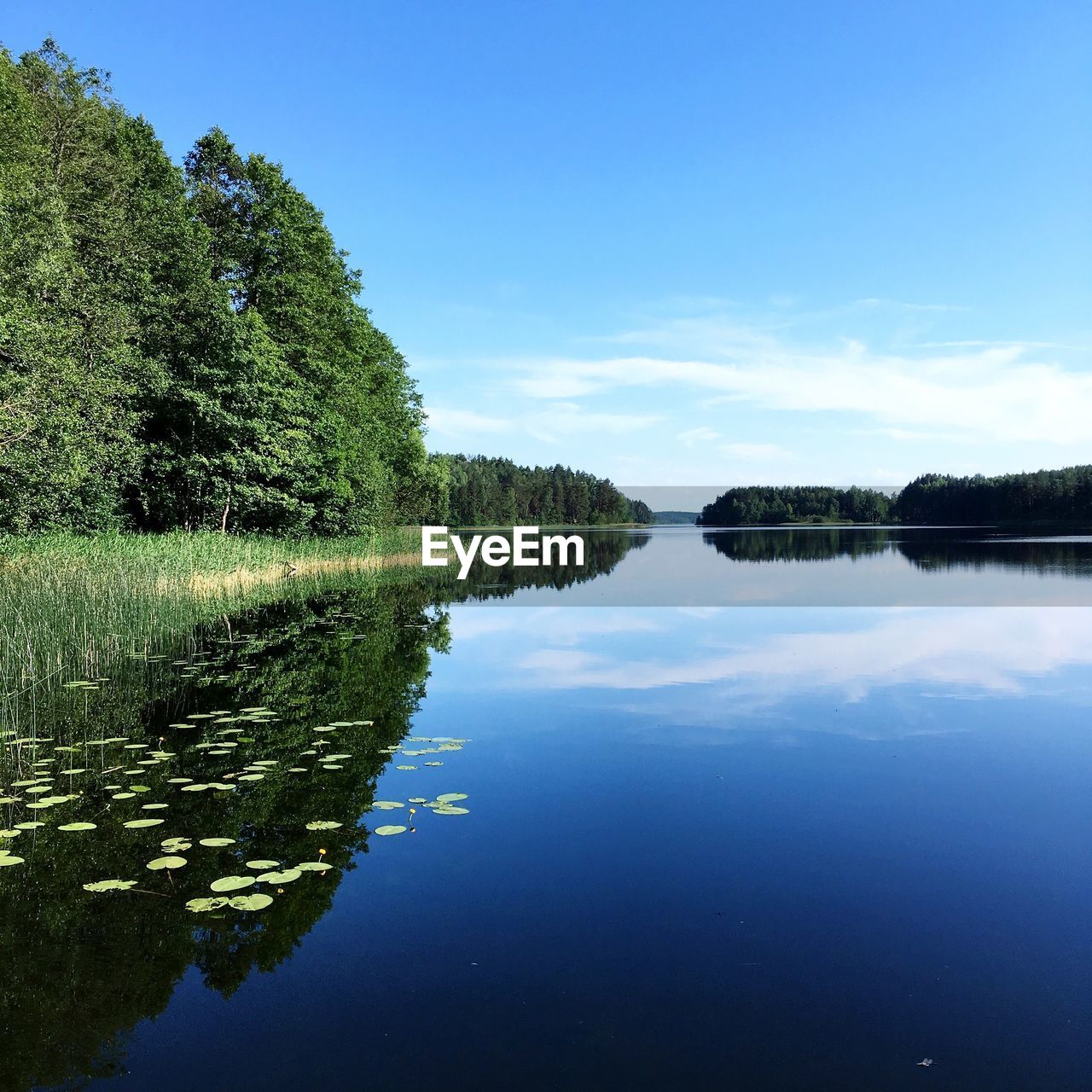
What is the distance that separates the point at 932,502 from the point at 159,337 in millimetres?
133845

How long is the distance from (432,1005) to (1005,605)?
2177cm

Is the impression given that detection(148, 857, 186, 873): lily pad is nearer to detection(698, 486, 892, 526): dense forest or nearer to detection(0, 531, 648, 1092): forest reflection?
detection(0, 531, 648, 1092): forest reflection

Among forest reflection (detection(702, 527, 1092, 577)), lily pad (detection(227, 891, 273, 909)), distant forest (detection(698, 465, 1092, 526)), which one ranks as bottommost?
lily pad (detection(227, 891, 273, 909))

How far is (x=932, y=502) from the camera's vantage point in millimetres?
139625

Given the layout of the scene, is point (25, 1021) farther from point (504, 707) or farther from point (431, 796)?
point (504, 707)

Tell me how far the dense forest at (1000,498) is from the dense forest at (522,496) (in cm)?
6416

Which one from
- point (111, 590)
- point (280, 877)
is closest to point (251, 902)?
point (280, 877)

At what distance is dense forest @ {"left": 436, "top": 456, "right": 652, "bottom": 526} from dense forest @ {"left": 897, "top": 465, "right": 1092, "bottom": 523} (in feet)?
211

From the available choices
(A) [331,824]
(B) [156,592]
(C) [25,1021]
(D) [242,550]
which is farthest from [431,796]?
(D) [242,550]

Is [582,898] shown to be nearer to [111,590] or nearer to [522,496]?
[111,590]

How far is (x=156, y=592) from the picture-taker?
62.8 ft

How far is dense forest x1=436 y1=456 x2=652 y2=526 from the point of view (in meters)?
143

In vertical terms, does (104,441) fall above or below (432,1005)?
above

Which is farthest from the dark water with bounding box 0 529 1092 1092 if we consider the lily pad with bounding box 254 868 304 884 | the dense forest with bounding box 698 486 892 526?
the dense forest with bounding box 698 486 892 526
